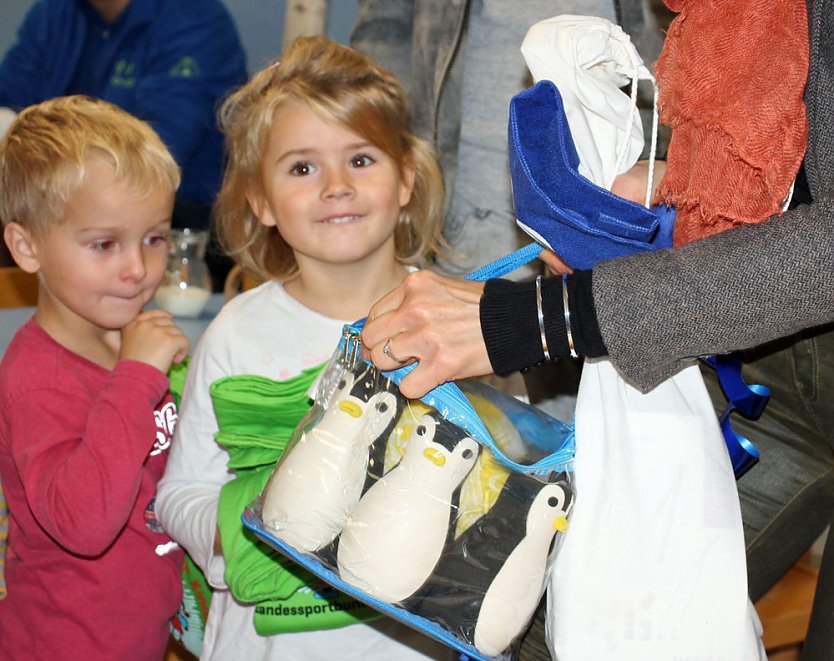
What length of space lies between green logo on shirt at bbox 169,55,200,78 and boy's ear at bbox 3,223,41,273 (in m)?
1.41

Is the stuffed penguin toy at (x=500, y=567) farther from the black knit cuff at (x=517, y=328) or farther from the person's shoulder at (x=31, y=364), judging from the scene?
Answer: the person's shoulder at (x=31, y=364)

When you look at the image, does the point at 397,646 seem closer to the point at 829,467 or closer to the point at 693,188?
the point at 829,467

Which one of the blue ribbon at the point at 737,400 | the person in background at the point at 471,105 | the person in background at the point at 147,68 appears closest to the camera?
the blue ribbon at the point at 737,400

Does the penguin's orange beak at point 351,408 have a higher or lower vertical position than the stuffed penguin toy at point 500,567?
higher

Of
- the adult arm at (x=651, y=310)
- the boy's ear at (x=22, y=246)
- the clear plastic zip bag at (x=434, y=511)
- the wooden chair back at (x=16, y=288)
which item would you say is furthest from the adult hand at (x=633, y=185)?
the wooden chair back at (x=16, y=288)

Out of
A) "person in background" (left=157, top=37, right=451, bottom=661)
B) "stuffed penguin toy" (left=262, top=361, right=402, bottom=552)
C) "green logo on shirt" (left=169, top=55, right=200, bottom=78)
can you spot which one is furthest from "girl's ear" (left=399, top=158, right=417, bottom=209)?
"green logo on shirt" (left=169, top=55, right=200, bottom=78)

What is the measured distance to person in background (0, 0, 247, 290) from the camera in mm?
2701

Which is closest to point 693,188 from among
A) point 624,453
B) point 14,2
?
point 624,453

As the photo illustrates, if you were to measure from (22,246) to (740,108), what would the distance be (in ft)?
3.75

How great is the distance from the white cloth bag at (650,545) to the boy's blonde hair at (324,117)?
683 mm

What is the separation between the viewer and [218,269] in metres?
2.74

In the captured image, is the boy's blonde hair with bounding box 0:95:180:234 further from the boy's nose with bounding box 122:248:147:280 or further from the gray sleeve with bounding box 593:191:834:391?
the gray sleeve with bounding box 593:191:834:391

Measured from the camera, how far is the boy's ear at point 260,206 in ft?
5.06

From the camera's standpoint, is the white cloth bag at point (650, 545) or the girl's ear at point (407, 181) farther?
the girl's ear at point (407, 181)
